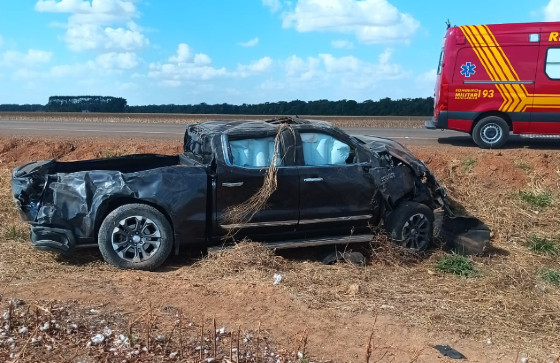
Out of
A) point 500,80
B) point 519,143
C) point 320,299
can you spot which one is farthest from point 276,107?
point 320,299

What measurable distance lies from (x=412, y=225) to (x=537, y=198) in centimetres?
413

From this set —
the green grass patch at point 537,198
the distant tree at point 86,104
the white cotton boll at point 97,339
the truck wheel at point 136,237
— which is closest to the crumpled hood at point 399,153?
the truck wheel at point 136,237

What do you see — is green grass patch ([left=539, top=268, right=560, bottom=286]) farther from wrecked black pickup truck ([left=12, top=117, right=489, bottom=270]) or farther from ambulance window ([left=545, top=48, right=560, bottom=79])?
ambulance window ([left=545, top=48, right=560, bottom=79])

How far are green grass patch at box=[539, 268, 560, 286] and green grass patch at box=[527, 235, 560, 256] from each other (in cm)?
111

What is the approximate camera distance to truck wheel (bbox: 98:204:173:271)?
20.6 ft

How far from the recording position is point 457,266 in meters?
6.98

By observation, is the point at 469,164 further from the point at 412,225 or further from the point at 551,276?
Answer: the point at 551,276

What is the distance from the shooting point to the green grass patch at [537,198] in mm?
10109

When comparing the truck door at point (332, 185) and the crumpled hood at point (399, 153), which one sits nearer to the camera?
the truck door at point (332, 185)

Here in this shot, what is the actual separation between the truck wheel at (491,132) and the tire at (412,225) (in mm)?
6860

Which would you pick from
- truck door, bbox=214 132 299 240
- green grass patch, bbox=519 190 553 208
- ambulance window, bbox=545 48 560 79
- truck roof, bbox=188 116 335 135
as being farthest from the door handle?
ambulance window, bbox=545 48 560 79

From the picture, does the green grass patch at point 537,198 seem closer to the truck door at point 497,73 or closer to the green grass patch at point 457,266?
the truck door at point 497,73

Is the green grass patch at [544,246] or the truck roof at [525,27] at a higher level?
the truck roof at [525,27]

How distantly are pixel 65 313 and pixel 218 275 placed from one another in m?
1.87
